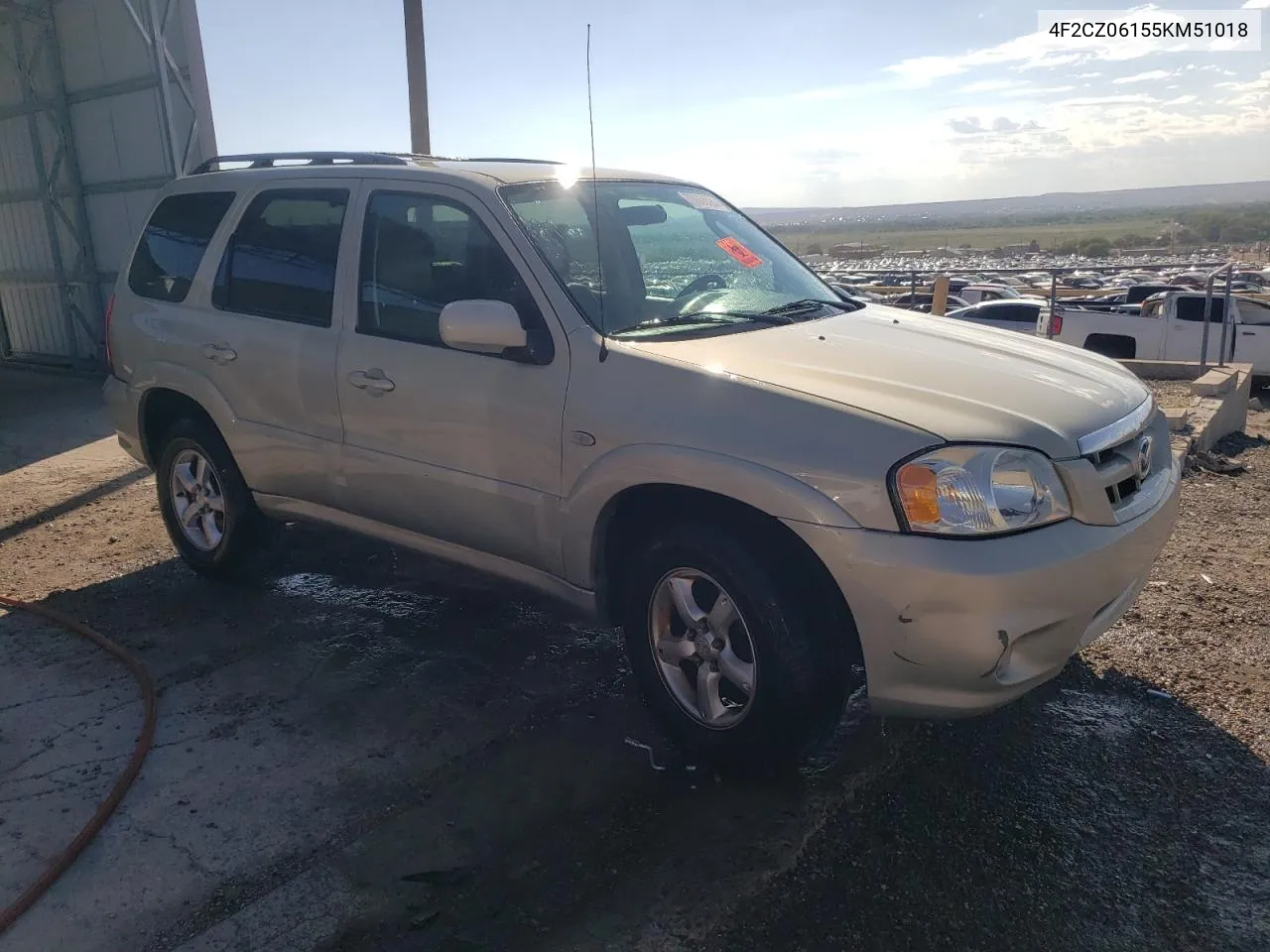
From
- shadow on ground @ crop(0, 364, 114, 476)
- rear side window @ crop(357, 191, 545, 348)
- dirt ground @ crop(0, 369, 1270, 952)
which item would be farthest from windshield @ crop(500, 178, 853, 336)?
shadow on ground @ crop(0, 364, 114, 476)

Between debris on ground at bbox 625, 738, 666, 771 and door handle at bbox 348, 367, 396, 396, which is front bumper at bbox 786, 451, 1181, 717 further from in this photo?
door handle at bbox 348, 367, 396, 396

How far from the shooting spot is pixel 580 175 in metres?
4.15

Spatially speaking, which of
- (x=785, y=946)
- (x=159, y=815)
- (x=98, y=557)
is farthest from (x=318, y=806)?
(x=98, y=557)

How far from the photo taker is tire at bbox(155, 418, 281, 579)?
4.88 metres

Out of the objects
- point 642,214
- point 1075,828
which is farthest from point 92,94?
point 1075,828

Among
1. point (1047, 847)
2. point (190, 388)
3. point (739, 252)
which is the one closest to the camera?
point (1047, 847)

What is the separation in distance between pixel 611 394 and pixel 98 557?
12.9 feet

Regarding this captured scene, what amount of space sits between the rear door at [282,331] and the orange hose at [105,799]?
95 centimetres

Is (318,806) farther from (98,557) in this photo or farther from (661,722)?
(98,557)

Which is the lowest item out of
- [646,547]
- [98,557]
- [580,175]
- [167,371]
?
[98,557]

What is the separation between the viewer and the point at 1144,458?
128 inches

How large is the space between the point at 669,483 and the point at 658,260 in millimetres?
1204

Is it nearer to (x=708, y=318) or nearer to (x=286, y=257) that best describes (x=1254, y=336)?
(x=708, y=318)

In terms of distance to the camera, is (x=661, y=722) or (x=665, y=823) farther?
(x=661, y=722)
